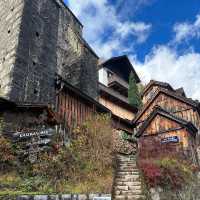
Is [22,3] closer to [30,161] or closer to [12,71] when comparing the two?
[12,71]

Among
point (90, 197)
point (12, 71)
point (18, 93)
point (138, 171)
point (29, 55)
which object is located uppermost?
point (29, 55)

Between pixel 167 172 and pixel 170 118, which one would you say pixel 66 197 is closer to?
pixel 167 172

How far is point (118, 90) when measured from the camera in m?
35.0

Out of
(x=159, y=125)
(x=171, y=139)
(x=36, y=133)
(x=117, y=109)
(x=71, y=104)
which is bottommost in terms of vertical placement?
(x=36, y=133)

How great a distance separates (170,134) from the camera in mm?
18656

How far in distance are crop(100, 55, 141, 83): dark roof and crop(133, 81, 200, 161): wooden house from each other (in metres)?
12.2

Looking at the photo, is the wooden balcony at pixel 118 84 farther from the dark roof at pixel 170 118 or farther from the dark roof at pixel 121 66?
the dark roof at pixel 170 118

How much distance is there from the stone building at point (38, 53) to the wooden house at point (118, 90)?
3.52 m

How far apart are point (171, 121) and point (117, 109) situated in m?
10.8

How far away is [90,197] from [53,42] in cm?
1451

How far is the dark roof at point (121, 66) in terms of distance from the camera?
34.8 meters

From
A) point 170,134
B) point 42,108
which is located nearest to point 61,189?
point 42,108

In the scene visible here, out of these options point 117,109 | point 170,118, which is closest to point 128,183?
point 170,118

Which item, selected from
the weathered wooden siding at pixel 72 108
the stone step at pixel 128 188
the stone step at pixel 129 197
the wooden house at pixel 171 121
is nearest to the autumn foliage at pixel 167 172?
the stone step at pixel 128 188
